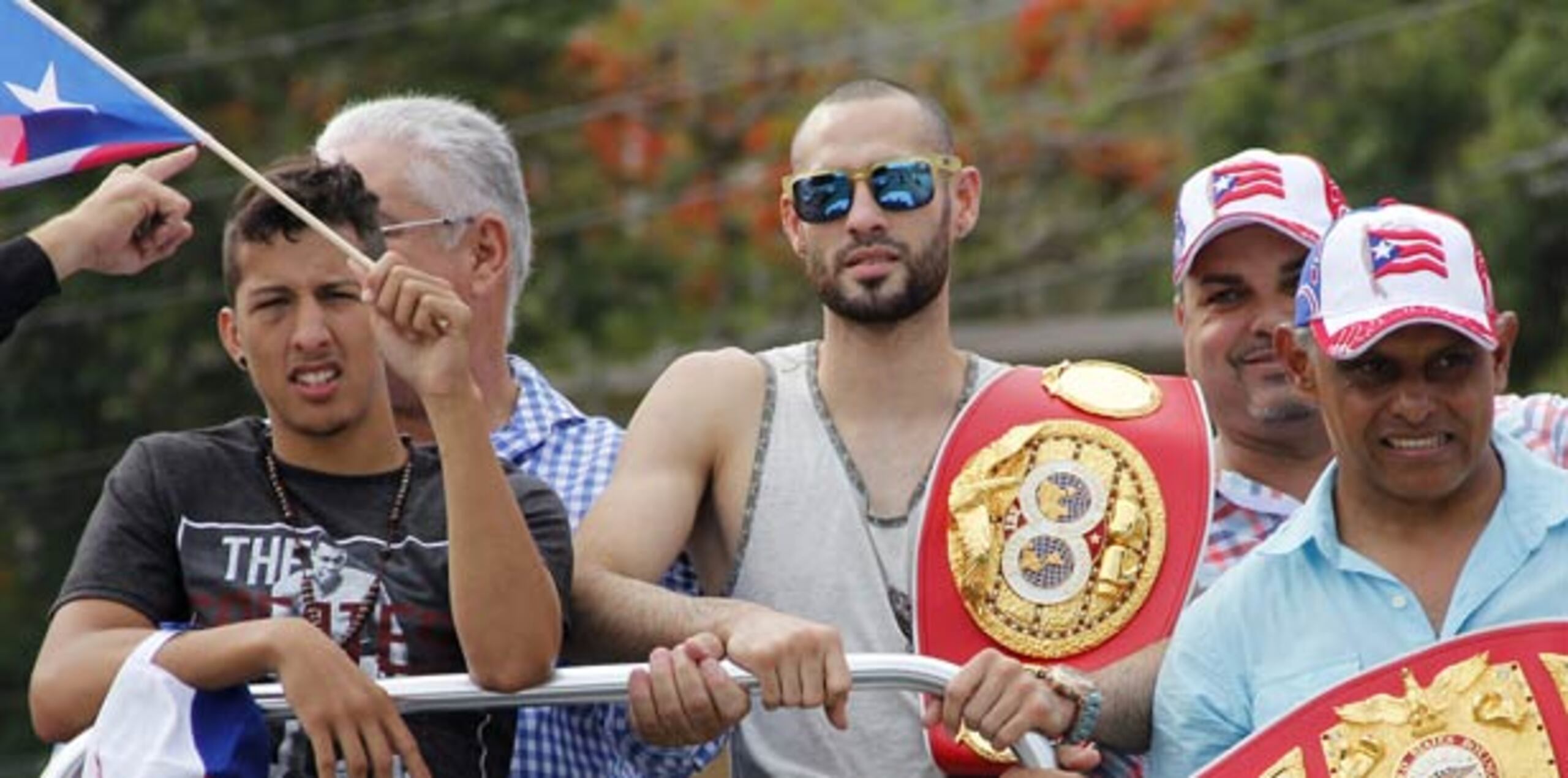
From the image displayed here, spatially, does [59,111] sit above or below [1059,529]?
above

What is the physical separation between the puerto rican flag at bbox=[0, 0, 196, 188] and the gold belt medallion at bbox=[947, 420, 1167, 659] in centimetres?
132

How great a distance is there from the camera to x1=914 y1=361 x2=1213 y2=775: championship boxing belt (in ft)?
18.5

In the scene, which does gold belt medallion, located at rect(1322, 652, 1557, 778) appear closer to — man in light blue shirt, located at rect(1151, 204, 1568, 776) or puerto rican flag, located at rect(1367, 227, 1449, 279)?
man in light blue shirt, located at rect(1151, 204, 1568, 776)

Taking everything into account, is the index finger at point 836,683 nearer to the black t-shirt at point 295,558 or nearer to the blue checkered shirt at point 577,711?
the black t-shirt at point 295,558

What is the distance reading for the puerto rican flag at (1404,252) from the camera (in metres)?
5.06

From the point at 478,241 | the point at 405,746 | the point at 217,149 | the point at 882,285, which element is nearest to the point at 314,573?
the point at 405,746

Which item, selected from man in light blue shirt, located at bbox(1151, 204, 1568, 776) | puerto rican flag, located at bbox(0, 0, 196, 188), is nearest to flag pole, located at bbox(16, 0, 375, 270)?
puerto rican flag, located at bbox(0, 0, 196, 188)

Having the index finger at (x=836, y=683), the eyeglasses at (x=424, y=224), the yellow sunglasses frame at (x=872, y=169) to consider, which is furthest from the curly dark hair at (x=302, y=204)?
the index finger at (x=836, y=683)

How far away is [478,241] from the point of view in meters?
6.55

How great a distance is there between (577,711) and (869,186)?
958 mm

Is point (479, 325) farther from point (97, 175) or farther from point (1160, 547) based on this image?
point (97, 175)

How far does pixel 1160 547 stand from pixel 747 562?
25.5 inches

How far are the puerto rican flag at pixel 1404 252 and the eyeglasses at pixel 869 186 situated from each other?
1.04 meters

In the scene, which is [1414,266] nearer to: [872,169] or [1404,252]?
[1404,252]
